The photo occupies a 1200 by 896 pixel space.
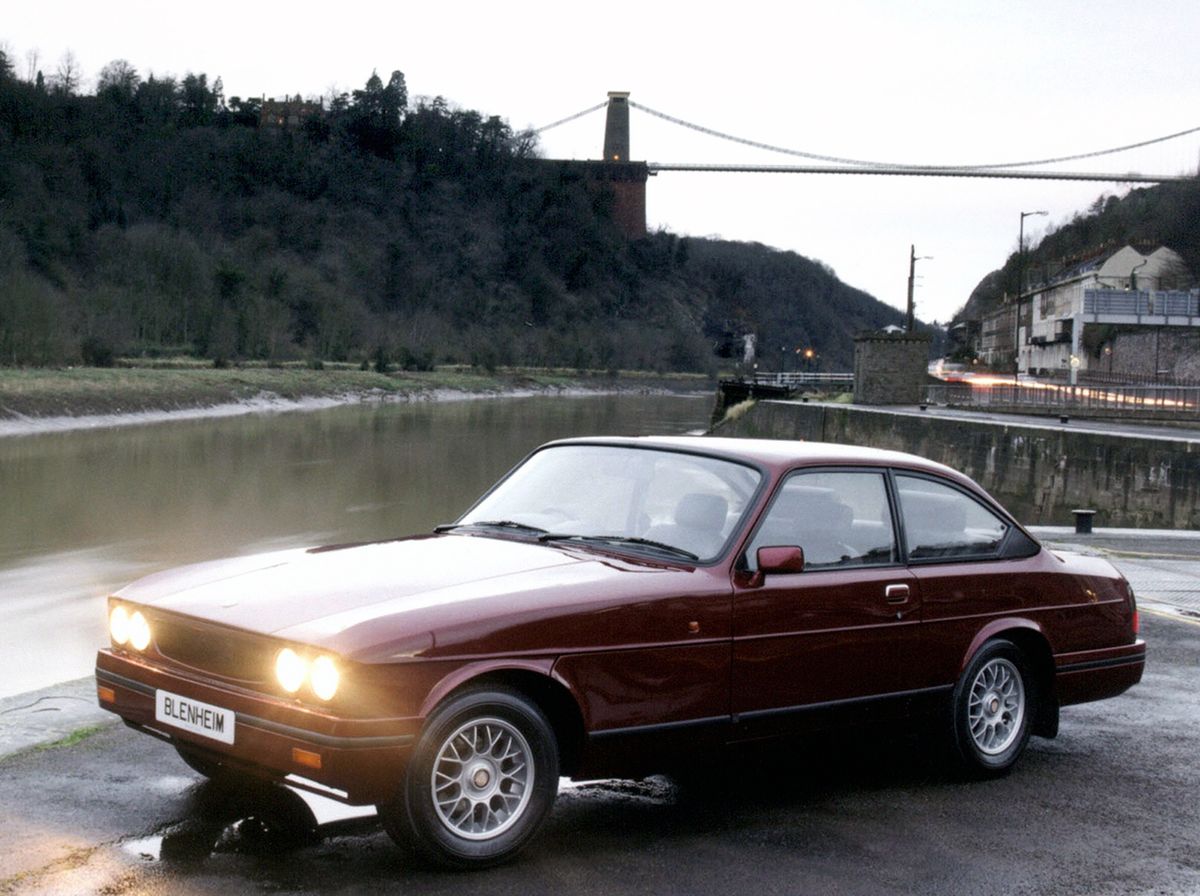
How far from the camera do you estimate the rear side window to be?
6.55m

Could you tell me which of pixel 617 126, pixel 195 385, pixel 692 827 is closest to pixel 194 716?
pixel 692 827

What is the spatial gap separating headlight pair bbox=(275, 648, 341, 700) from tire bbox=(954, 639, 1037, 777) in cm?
301

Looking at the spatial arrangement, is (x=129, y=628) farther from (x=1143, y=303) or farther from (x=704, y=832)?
(x=1143, y=303)

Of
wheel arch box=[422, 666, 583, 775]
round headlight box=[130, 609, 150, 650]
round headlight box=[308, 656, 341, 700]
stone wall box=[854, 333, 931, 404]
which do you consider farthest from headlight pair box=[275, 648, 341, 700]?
stone wall box=[854, 333, 931, 404]

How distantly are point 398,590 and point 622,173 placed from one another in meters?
190

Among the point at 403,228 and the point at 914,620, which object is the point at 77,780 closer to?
the point at 914,620

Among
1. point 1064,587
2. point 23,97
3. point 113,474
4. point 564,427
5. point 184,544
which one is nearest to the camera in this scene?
point 1064,587

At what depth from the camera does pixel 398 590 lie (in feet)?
16.9

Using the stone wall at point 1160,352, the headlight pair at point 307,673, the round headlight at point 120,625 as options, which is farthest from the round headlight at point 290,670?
the stone wall at point 1160,352

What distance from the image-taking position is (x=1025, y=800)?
6.27 meters

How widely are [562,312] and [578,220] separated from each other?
19.0 meters

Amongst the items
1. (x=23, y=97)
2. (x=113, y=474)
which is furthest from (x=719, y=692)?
(x=23, y=97)

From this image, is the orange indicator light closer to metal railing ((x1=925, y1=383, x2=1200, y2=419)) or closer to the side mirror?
the side mirror

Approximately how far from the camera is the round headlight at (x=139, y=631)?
5.38 meters
